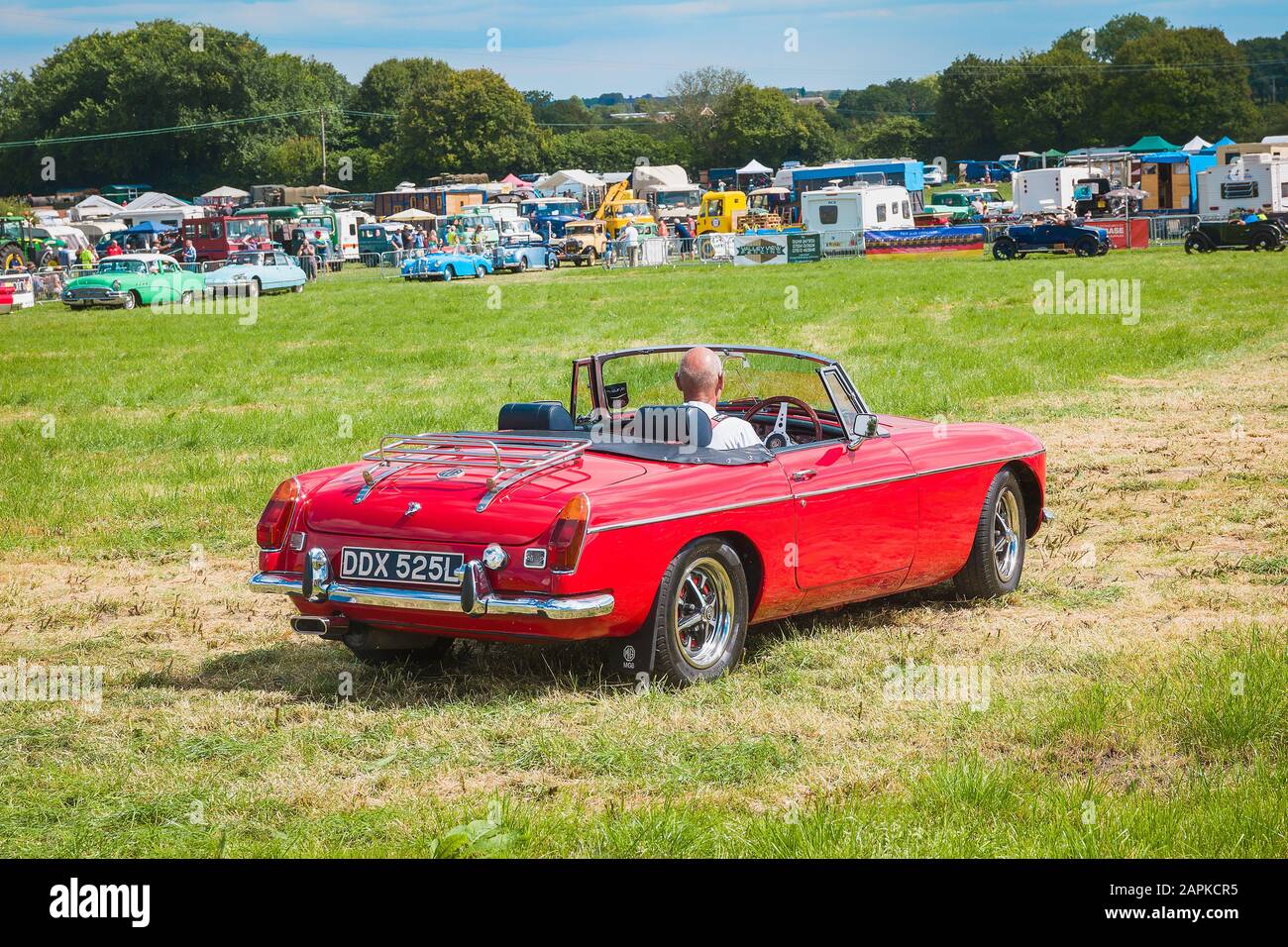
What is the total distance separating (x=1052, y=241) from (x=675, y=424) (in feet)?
139

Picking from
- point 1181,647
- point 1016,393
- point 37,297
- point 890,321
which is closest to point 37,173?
point 37,297

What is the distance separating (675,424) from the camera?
676cm

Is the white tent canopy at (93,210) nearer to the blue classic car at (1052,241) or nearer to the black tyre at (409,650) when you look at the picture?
the blue classic car at (1052,241)

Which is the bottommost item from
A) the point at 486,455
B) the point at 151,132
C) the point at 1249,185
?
the point at 486,455

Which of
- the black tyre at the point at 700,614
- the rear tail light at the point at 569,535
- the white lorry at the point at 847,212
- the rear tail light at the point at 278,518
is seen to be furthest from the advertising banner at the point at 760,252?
the rear tail light at the point at 569,535

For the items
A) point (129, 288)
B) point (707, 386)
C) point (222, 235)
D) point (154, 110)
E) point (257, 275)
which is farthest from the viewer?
point (154, 110)

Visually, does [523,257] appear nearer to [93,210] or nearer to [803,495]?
[93,210]

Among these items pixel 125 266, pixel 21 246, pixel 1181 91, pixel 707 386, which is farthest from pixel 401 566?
pixel 1181 91

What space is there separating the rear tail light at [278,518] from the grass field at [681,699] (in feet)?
2.11

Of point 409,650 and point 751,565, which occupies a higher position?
point 751,565

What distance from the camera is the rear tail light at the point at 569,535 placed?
593cm

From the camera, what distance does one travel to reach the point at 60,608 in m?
8.49

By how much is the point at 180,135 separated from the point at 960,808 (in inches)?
5168
